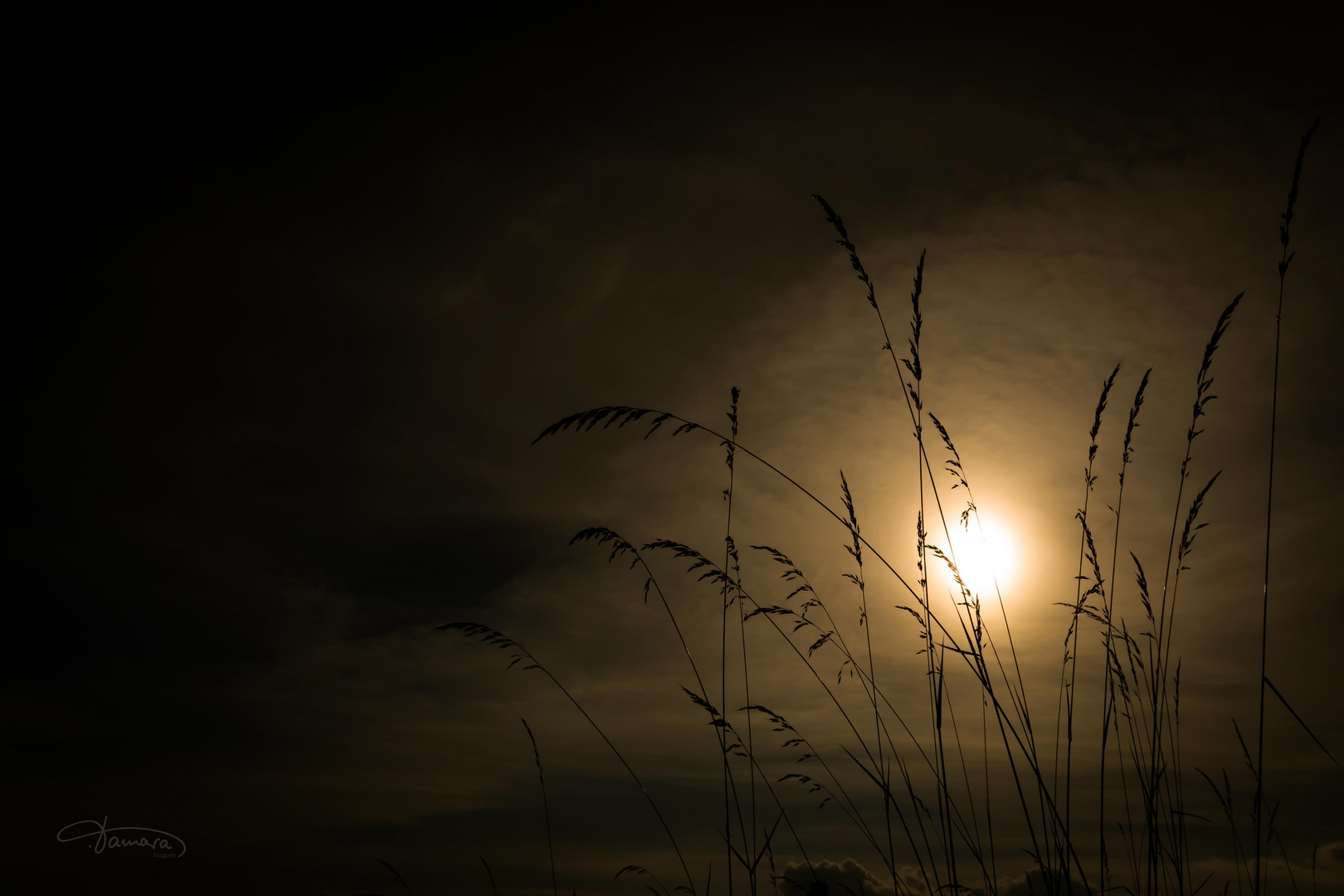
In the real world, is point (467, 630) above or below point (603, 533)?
below

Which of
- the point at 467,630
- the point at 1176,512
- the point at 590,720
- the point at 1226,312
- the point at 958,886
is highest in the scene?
the point at 1226,312

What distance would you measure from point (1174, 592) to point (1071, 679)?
1.65 ft

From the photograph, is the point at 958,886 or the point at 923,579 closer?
the point at 958,886

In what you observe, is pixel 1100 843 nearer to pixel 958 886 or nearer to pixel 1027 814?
pixel 1027 814

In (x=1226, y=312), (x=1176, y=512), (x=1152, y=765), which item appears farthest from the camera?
(x=1176, y=512)

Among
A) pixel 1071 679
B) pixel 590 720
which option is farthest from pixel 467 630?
pixel 1071 679

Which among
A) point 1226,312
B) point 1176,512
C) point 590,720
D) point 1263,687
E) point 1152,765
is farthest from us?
point 590,720

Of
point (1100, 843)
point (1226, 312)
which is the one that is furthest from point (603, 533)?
point (1226, 312)

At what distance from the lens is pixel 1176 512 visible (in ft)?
8.09

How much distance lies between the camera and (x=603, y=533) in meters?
2.80

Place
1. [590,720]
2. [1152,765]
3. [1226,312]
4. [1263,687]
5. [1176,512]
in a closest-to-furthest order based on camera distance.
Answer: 1. [1263,687]
2. [1226,312]
3. [1152,765]
4. [1176,512]
5. [590,720]

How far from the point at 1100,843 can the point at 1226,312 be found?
5.02 feet

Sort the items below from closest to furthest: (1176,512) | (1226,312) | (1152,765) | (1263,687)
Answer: (1263,687)
(1226,312)
(1152,765)
(1176,512)

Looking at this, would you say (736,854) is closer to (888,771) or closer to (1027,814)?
(888,771)
